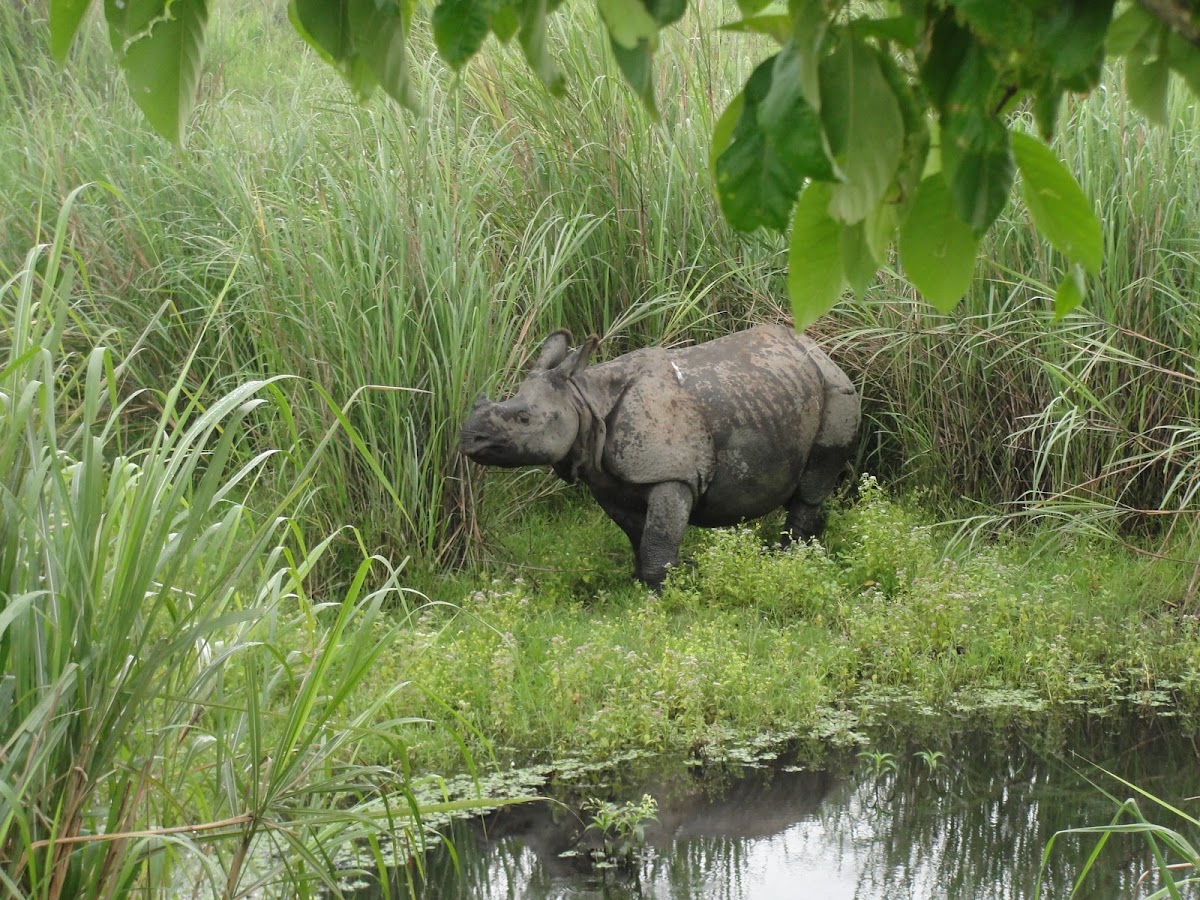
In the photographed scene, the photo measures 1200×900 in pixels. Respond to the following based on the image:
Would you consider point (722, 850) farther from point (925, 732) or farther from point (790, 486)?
point (790, 486)

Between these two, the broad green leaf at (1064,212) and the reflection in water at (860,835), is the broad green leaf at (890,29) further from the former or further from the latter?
the reflection in water at (860,835)

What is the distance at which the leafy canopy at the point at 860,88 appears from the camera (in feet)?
3.42

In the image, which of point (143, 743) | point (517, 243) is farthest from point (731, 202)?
point (517, 243)

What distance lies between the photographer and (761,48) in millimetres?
7445

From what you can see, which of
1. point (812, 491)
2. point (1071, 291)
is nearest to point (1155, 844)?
point (1071, 291)

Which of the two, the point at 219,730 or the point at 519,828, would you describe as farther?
the point at 519,828

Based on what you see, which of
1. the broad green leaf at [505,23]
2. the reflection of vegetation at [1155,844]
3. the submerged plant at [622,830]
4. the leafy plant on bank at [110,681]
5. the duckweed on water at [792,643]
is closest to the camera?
the broad green leaf at [505,23]

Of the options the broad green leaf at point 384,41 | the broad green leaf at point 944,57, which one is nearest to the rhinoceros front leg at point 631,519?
the broad green leaf at point 384,41

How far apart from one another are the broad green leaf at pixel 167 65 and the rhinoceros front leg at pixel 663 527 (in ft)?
14.4

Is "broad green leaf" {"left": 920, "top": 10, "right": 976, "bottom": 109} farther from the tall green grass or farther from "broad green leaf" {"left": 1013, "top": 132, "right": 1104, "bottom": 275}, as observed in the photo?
the tall green grass

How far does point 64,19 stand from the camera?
1.19 m

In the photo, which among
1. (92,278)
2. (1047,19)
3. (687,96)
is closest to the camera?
(1047,19)

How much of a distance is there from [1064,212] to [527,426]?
4.11m

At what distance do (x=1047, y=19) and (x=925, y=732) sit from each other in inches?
152
